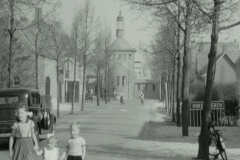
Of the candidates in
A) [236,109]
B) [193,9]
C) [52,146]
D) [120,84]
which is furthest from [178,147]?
[120,84]

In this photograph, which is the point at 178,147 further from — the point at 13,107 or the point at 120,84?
the point at 120,84

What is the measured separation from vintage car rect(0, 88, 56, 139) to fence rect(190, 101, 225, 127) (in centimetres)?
721

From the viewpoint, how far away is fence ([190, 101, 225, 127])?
19609 millimetres

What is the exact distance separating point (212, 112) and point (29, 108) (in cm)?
1042

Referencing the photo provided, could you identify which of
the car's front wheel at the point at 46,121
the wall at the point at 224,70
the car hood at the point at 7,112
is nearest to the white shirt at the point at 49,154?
the car hood at the point at 7,112

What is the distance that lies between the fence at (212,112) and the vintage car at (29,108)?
284 inches

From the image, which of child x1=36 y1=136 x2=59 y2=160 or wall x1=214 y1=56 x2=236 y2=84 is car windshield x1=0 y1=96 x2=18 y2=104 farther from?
wall x1=214 y1=56 x2=236 y2=84

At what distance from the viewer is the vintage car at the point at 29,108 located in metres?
13.3

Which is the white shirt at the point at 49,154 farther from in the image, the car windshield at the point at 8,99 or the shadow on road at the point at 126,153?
the car windshield at the point at 8,99

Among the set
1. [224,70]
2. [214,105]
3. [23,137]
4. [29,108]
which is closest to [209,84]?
[23,137]

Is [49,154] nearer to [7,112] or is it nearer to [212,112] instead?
[7,112]

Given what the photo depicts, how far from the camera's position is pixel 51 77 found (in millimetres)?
48875

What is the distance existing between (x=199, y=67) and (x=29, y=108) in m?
58.9

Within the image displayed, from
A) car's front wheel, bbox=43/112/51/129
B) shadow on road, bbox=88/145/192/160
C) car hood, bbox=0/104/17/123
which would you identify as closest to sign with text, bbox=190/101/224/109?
shadow on road, bbox=88/145/192/160
